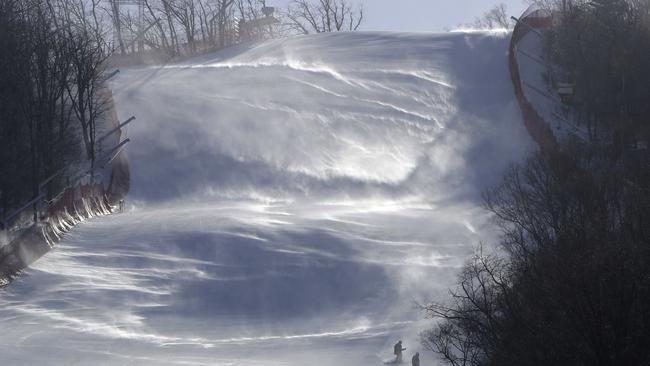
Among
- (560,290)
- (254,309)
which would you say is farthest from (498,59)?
(560,290)

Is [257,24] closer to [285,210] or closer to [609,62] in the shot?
[609,62]

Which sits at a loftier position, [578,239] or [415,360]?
[578,239]

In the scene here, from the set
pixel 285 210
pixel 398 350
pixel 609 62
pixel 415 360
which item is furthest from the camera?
pixel 609 62

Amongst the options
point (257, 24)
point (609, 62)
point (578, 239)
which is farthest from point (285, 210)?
point (257, 24)

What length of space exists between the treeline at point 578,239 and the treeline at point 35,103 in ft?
46.0

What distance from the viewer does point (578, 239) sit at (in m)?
15.7

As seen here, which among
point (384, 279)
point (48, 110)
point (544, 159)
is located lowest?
point (384, 279)

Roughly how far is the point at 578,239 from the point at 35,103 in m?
22.7

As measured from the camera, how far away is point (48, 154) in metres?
33.6

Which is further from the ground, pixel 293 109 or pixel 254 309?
pixel 293 109

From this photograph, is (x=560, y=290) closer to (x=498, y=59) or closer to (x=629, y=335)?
(x=629, y=335)

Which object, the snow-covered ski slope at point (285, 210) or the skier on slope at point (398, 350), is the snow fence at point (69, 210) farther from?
the skier on slope at point (398, 350)

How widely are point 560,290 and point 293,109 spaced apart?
29.0 m

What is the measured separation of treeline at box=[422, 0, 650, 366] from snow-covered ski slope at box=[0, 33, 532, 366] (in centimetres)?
199
